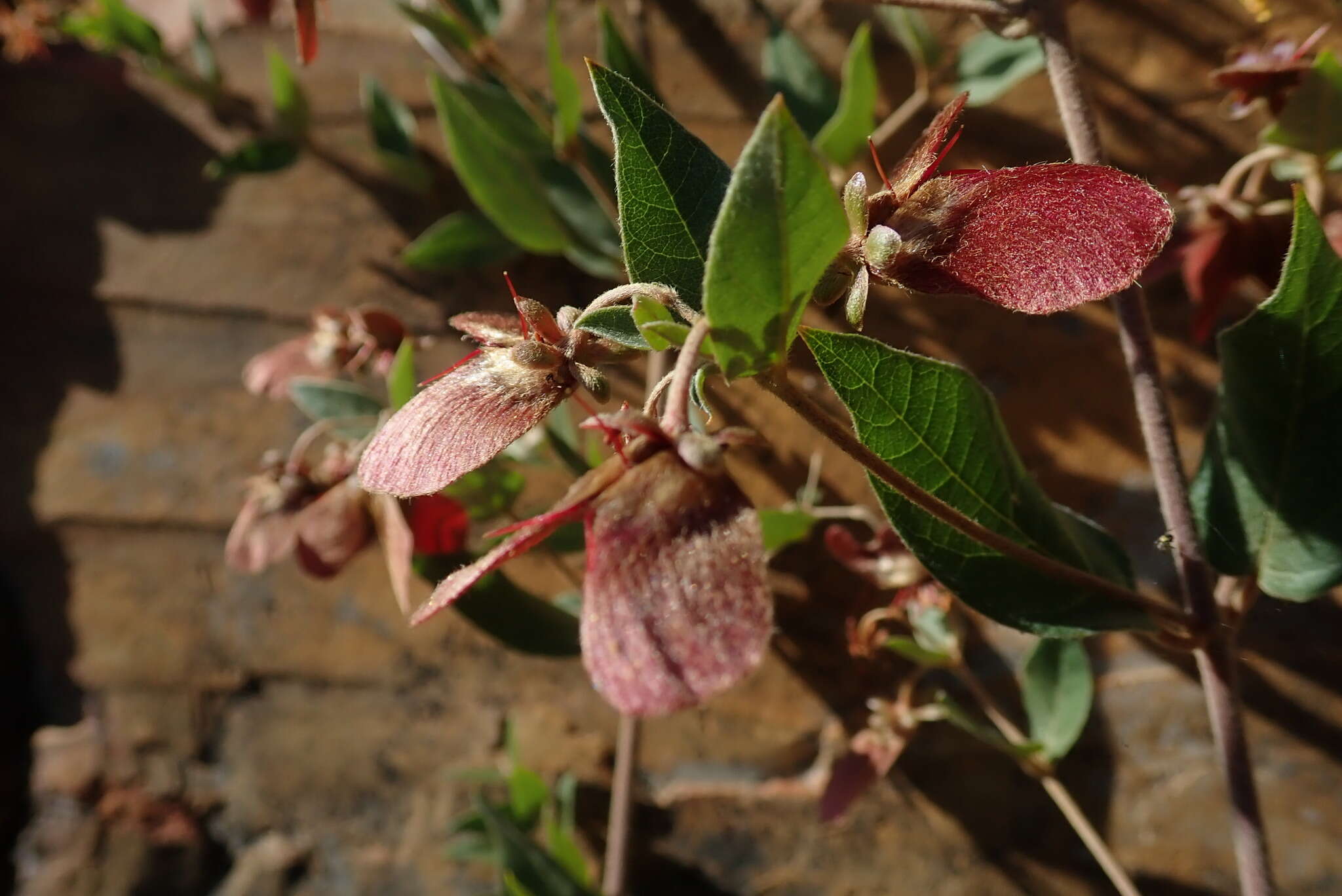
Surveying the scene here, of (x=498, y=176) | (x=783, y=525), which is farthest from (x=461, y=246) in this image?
(x=783, y=525)

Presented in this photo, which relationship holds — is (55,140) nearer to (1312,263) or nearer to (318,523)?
(318,523)

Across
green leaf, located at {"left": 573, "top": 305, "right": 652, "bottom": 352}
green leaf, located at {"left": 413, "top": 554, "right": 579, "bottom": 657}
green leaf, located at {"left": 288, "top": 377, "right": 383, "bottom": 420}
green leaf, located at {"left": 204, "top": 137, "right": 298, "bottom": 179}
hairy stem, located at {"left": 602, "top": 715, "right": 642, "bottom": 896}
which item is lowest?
hairy stem, located at {"left": 602, "top": 715, "right": 642, "bottom": 896}

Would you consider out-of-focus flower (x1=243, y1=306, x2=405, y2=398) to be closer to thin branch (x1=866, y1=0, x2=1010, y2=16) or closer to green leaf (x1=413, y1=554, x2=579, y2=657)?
green leaf (x1=413, y1=554, x2=579, y2=657)

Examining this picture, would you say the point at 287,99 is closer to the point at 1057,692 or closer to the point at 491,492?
the point at 491,492

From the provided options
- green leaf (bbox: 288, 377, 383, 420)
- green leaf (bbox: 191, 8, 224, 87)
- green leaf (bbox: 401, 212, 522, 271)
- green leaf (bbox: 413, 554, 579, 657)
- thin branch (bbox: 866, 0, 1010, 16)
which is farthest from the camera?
green leaf (bbox: 191, 8, 224, 87)

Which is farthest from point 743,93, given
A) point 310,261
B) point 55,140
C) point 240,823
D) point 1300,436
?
point 240,823

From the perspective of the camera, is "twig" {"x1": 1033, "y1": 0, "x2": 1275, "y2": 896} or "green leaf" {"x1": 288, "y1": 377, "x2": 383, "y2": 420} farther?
"green leaf" {"x1": 288, "y1": 377, "x2": 383, "y2": 420}

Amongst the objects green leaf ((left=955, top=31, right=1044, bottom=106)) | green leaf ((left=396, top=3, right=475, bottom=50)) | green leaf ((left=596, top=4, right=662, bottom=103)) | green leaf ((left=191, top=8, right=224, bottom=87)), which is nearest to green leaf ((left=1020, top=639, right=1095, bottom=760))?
green leaf ((left=955, top=31, right=1044, bottom=106))
